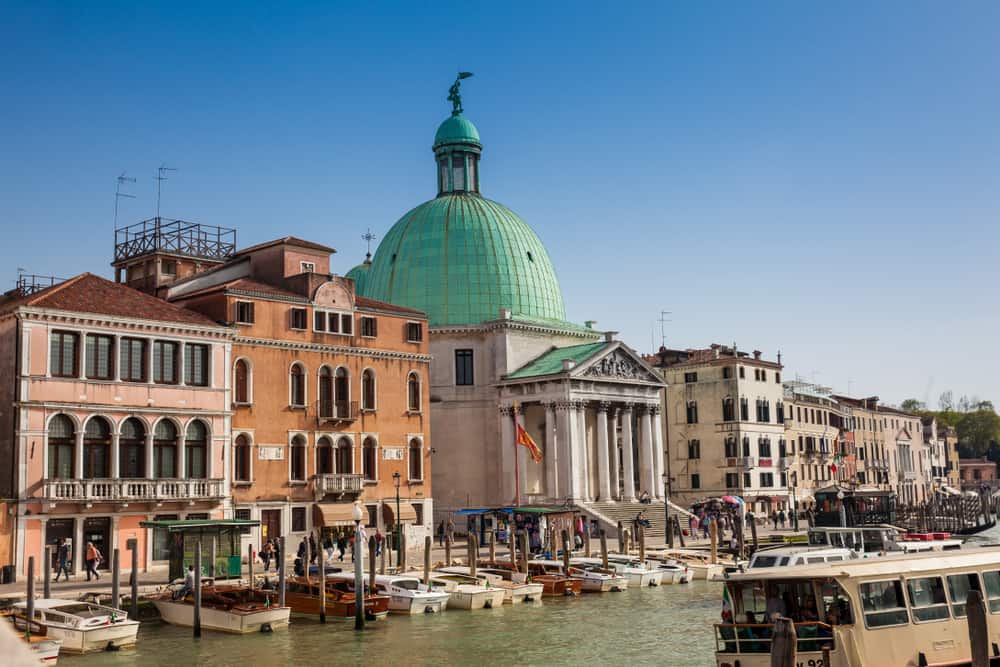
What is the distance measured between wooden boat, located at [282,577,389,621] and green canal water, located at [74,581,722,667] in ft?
1.35

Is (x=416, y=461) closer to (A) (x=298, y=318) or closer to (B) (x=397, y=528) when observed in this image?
(B) (x=397, y=528)

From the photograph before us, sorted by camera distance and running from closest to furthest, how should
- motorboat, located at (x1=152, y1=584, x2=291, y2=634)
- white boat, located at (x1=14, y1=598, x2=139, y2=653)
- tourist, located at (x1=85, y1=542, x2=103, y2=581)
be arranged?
white boat, located at (x1=14, y1=598, x2=139, y2=653)
motorboat, located at (x1=152, y1=584, x2=291, y2=634)
tourist, located at (x1=85, y1=542, x2=103, y2=581)

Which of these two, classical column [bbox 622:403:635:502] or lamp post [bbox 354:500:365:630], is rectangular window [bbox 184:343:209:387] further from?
classical column [bbox 622:403:635:502]

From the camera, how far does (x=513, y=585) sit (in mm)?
35469

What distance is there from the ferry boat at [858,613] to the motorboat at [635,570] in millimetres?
19869

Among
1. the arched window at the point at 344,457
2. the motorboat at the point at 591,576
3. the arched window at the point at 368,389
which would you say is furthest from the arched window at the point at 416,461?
the motorboat at the point at 591,576

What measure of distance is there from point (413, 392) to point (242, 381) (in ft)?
29.4

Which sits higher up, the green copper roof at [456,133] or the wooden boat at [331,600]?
the green copper roof at [456,133]

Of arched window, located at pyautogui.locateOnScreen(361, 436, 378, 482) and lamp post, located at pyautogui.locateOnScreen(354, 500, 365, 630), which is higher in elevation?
arched window, located at pyautogui.locateOnScreen(361, 436, 378, 482)

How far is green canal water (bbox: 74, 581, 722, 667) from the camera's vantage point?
2495 centimetres

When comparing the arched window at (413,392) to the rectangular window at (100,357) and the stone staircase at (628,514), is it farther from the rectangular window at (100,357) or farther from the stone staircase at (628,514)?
the rectangular window at (100,357)

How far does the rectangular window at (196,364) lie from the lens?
40.2 m

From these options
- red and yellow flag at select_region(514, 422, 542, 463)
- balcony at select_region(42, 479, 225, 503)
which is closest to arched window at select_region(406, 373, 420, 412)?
red and yellow flag at select_region(514, 422, 542, 463)

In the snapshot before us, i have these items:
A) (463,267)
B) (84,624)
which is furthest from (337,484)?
(463,267)
